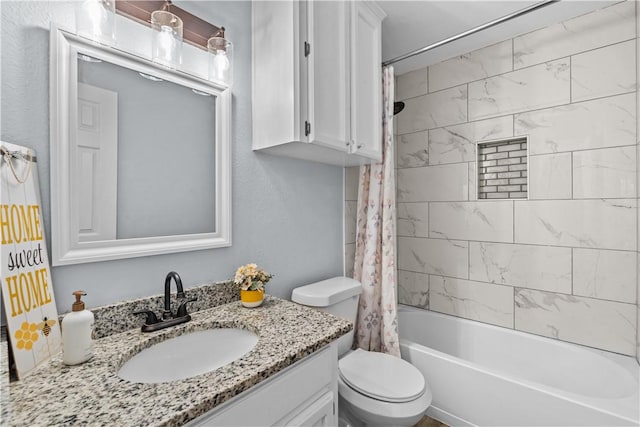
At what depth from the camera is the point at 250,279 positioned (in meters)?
1.28

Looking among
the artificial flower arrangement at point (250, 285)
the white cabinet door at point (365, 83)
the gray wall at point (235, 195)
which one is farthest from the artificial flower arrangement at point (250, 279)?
the white cabinet door at point (365, 83)

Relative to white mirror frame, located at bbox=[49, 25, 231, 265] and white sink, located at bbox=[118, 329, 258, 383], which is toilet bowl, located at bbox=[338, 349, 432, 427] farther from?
white mirror frame, located at bbox=[49, 25, 231, 265]

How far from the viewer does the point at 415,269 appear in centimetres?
254

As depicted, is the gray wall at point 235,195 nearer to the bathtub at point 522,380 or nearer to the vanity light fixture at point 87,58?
the vanity light fixture at point 87,58

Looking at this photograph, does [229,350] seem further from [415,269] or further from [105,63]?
[415,269]

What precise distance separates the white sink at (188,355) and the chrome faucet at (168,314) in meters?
0.06

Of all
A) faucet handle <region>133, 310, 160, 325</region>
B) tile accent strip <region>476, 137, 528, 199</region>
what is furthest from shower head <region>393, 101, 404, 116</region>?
faucet handle <region>133, 310, 160, 325</region>

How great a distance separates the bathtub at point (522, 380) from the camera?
1377mm

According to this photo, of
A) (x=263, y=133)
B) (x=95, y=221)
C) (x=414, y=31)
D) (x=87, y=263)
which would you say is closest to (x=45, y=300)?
(x=87, y=263)

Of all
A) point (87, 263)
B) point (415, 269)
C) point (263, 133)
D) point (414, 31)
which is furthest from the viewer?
point (415, 269)

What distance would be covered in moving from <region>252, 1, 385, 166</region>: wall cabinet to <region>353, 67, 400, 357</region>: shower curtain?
0.18m

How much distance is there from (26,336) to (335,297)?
119 cm

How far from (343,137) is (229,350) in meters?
1.07

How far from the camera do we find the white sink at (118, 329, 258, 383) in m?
0.92
